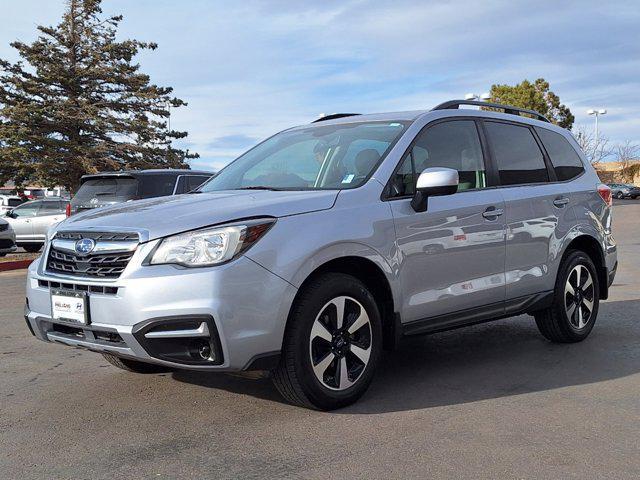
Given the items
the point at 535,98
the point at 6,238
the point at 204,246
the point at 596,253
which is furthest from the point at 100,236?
the point at 535,98

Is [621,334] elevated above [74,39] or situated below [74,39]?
below

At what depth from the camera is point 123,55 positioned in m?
35.1

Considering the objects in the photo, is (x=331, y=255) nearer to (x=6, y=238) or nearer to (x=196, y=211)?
(x=196, y=211)

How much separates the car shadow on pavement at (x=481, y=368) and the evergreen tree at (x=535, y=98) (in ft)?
148

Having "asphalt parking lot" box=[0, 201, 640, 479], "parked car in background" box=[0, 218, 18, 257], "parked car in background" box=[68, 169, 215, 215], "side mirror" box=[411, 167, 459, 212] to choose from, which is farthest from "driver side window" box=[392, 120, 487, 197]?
"parked car in background" box=[0, 218, 18, 257]

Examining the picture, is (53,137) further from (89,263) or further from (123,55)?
(89,263)

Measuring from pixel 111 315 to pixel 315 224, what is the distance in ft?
3.97

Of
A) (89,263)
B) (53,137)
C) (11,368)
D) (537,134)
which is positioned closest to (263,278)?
(89,263)

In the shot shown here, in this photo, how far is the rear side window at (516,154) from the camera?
18.1ft

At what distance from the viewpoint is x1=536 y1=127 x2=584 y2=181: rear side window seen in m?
6.09

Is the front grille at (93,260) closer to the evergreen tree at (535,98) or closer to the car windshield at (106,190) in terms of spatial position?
the car windshield at (106,190)

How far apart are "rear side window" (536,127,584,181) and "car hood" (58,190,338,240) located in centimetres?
261

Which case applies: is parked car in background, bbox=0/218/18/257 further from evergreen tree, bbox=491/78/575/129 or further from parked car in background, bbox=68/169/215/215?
evergreen tree, bbox=491/78/575/129

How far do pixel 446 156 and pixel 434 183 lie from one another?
2.39 feet
